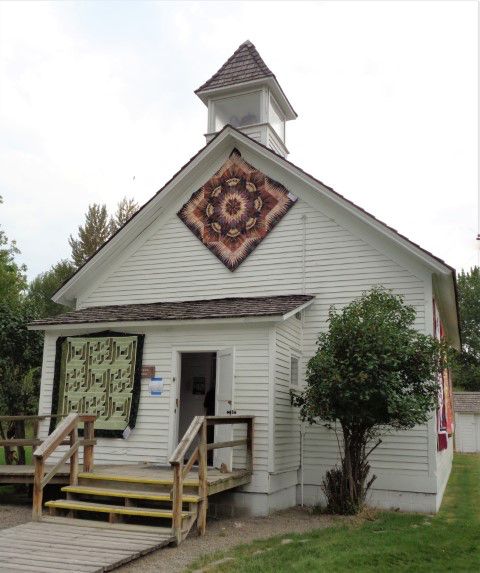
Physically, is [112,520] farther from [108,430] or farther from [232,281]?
[232,281]

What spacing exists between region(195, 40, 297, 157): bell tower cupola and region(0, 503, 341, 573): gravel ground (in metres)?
8.50

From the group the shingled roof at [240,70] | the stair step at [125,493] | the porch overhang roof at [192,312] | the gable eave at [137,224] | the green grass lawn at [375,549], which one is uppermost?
the shingled roof at [240,70]

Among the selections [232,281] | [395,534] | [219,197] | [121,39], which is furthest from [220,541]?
[121,39]

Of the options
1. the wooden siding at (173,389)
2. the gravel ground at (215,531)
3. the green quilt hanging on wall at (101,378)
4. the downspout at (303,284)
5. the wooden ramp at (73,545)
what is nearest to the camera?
the wooden ramp at (73,545)

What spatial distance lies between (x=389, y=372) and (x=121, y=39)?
296 inches

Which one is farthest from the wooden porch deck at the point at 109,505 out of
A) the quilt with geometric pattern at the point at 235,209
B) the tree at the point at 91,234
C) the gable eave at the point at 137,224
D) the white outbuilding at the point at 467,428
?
the tree at the point at 91,234

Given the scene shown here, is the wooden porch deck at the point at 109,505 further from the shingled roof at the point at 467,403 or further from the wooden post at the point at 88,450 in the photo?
the shingled roof at the point at 467,403

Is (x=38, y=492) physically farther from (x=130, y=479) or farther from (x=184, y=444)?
(x=184, y=444)

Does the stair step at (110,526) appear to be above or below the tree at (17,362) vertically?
below

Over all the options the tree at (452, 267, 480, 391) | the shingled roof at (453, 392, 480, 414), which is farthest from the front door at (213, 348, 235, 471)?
the tree at (452, 267, 480, 391)

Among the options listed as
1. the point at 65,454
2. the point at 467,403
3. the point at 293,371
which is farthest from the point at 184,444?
the point at 467,403

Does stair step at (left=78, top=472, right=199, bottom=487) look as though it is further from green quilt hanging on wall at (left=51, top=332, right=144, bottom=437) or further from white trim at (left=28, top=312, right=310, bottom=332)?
white trim at (left=28, top=312, right=310, bottom=332)

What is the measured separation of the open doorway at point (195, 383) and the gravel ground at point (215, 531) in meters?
4.36

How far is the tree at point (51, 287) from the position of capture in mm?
42625
